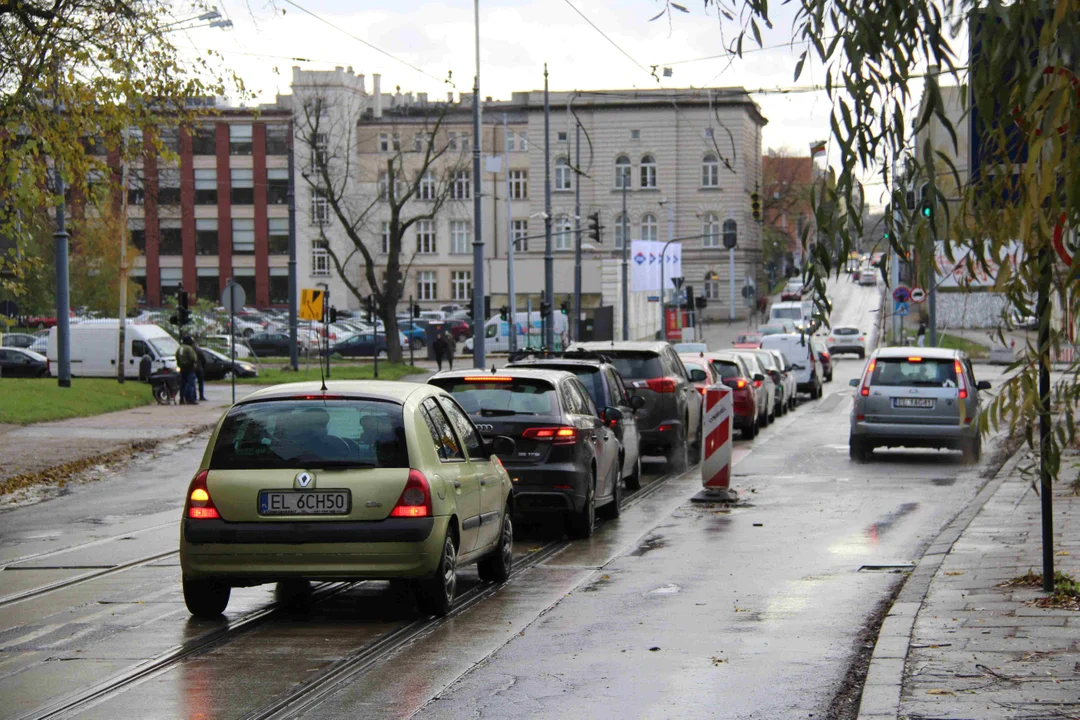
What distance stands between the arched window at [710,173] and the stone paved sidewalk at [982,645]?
90817 mm

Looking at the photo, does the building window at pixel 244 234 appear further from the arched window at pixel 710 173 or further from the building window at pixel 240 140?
the arched window at pixel 710 173

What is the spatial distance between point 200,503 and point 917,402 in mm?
15219

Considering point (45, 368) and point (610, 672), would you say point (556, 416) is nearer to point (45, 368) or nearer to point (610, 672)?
point (610, 672)

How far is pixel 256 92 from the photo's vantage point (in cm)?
2208

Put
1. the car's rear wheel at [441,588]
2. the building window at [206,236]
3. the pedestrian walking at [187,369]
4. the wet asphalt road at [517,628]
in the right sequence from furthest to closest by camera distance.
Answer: the building window at [206,236]
the pedestrian walking at [187,369]
the car's rear wheel at [441,588]
the wet asphalt road at [517,628]

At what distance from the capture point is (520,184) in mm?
106250

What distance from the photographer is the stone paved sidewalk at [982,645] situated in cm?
701

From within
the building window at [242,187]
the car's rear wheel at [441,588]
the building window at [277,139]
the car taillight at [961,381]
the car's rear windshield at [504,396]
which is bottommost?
the car's rear wheel at [441,588]

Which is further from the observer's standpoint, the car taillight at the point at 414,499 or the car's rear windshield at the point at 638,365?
the car's rear windshield at the point at 638,365

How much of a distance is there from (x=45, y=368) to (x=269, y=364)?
9755 millimetres

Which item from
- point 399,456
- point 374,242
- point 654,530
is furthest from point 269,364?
point 399,456

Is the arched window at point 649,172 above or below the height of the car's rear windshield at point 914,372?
above

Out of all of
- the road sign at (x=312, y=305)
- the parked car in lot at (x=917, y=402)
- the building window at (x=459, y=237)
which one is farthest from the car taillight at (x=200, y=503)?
the building window at (x=459, y=237)

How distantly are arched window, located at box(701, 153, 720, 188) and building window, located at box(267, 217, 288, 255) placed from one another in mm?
27525
